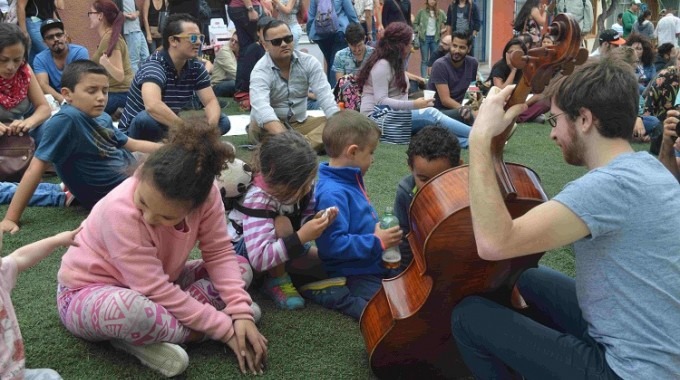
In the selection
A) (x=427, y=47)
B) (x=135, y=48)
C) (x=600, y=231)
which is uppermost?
(x=600, y=231)

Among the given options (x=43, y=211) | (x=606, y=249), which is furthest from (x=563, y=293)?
(x=43, y=211)

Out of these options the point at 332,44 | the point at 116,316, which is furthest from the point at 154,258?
the point at 332,44

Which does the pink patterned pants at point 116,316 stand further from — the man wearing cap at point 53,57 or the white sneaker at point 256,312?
the man wearing cap at point 53,57

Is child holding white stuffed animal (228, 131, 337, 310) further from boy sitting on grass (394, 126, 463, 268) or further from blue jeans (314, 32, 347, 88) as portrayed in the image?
blue jeans (314, 32, 347, 88)

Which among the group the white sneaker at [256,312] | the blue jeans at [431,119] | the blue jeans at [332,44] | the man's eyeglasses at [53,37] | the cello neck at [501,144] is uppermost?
the cello neck at [501,144]

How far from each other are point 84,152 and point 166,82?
1.07 meters

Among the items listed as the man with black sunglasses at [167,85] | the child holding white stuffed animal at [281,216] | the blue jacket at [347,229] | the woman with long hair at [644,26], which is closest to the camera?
the child holding white stuffed animal at [281,216]

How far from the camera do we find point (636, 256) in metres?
1.56

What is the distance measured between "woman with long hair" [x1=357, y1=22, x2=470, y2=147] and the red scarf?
2838 mm

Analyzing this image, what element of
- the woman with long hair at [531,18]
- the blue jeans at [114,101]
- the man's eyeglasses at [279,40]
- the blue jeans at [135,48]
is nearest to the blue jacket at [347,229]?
the man's eyeglasses at [279,40]

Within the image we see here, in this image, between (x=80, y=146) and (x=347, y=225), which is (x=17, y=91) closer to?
(x=80, y=146)

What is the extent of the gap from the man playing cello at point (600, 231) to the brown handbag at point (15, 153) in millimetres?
3309

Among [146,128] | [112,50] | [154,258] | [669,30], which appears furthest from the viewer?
[669,30]

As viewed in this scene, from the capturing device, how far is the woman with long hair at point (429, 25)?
10391 mm
